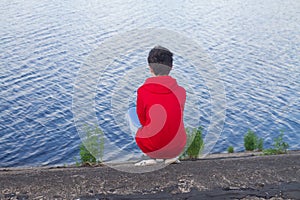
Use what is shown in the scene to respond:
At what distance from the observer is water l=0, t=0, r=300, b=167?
14.5 metres

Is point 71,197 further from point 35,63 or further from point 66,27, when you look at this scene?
point 66,27

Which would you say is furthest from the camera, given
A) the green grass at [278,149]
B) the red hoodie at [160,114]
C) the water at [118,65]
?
the water at [118,65]

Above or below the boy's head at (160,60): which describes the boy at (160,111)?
Result: below

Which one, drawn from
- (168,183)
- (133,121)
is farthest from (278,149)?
(168,183)

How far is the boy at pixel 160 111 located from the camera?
15.6 feet

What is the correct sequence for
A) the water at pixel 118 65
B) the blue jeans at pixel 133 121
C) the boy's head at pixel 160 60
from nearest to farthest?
the boy's head at pixel 160 60
the blue jeans at pixel 133 121
the water at pixel 118 65

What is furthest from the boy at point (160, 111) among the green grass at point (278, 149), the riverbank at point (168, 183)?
the green grass at point (278, 149)

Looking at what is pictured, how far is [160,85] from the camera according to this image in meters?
4.79

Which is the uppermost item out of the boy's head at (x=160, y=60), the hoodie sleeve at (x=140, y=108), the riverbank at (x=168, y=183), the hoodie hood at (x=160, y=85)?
the boy's head at (x=160, y=60)

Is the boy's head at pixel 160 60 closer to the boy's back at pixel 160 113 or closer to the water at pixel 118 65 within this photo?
the boy's back at pixel 160 113

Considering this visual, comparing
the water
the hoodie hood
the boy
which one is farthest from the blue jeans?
the water

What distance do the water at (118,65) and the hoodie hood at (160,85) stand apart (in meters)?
0.96

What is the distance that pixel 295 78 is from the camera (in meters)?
19.2

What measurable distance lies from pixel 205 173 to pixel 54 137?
407 inches
